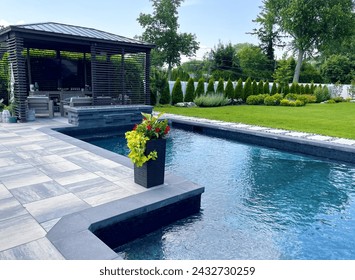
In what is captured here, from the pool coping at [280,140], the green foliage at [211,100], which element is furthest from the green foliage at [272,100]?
the pool coping at [280,140]

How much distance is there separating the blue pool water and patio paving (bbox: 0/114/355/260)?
0.77 metres

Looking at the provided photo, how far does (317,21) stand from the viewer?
27.2 meters

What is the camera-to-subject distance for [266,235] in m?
3.26

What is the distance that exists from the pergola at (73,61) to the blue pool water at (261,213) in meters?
4.27

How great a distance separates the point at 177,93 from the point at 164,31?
13.5 m

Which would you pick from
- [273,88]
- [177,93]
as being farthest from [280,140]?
[273,88]

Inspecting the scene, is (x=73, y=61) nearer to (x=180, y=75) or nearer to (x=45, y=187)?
(x=45, y=187)

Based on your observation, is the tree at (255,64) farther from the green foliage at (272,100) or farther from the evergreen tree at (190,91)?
the evergreen tree at (190,91)

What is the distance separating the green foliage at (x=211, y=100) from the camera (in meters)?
16.1

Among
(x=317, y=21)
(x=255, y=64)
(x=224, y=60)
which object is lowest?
(x=255, y=64)

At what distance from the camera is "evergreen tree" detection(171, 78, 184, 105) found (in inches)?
647

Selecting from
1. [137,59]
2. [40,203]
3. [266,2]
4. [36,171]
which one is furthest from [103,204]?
[266,2]

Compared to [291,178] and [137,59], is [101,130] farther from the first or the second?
[291,178]
